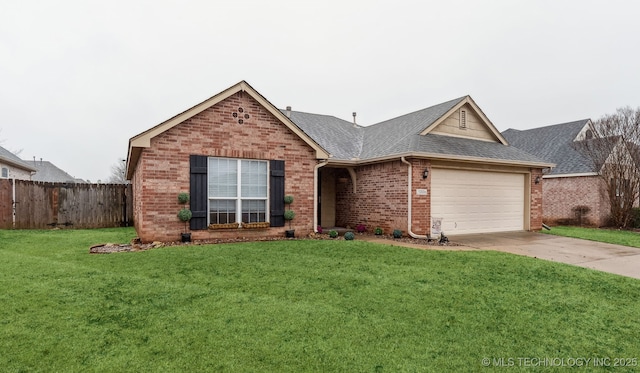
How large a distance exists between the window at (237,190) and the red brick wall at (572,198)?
16173mm

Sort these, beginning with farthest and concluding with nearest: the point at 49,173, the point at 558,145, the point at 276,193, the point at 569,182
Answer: the point at 49,173 < the point at 558,145 < the point at 569,182 < the point at 276,193

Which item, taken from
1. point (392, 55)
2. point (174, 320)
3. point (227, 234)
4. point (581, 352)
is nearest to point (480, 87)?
point (392, 55)

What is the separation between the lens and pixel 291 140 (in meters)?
10.1

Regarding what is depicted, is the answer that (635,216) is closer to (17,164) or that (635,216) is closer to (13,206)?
(13,206)

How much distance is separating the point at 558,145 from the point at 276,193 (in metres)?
18.3

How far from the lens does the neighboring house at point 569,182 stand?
16.0 m

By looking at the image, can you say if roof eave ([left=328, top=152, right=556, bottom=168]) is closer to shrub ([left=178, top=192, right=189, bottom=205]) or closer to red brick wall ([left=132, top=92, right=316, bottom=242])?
red brick wall ([left=132, top=92, right=316, bottom=242])

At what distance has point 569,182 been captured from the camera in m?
17.0

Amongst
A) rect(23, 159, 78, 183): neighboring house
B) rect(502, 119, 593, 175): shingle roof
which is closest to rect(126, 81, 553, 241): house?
rect(502, 119, 593, 175): shingle roof

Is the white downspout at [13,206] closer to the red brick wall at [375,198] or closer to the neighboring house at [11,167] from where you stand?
the neighboring house at [11,167]

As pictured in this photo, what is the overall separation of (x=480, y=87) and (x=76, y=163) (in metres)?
65.5

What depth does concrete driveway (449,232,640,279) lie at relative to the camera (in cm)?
704

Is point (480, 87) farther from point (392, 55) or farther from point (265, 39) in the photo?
point (265, 39)

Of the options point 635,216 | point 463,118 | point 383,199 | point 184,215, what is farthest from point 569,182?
point 184,215
